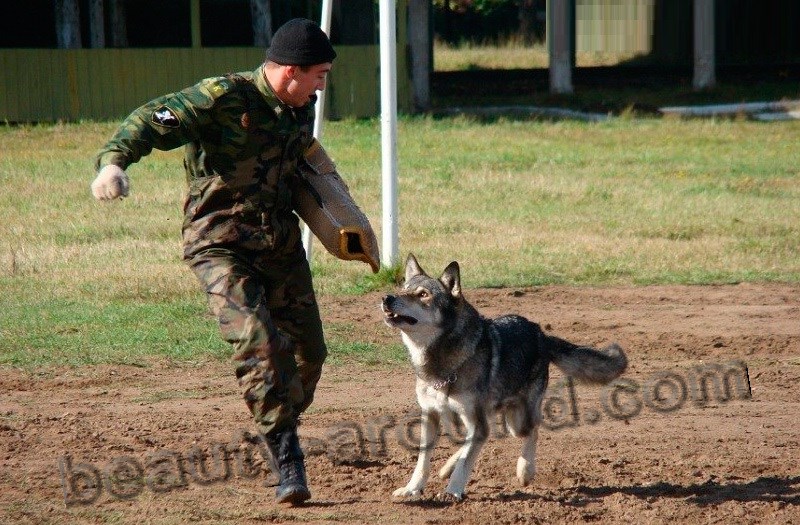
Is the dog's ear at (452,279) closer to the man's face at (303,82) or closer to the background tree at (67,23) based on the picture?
the man's face at (303,82)

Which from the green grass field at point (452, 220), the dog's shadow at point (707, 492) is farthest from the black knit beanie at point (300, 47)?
the green grass field at point (452, 220)

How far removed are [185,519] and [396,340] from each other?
3.71 m

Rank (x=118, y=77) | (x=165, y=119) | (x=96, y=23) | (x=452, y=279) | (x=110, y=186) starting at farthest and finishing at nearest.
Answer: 1. (x=96, y=23)
2. (x=118, y=77)
3. (x=452, y=279)
4. (x=165, y=119)
5. (x=110, y=186)

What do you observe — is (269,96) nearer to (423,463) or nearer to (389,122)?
(423,463)

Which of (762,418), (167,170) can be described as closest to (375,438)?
(762,418)

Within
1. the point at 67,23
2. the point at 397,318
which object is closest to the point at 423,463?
the point at 397,318

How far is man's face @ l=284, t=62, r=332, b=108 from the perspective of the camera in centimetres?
518

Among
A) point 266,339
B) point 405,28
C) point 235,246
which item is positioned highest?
point 405,28

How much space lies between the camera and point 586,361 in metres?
6.23

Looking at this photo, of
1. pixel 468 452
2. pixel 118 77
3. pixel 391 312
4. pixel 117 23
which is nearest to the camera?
pixel 391 312

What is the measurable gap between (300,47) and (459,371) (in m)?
1.62

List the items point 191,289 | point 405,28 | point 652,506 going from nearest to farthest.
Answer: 1. point 652,506
2. point 191,289
3. point 405,28

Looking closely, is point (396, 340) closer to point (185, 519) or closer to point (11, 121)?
point (185, 519)

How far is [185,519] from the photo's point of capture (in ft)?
17.1
